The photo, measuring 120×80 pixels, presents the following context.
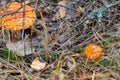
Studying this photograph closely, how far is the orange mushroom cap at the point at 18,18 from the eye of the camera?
2.54 metres

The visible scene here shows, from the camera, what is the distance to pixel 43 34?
2.85 m

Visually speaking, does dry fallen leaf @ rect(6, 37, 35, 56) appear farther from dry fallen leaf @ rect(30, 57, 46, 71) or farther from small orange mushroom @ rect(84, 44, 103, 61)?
small orange mushroom @ rect(84, 44, 103, 61)

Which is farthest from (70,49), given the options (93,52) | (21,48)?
(21,48)

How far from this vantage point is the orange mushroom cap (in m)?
2.54

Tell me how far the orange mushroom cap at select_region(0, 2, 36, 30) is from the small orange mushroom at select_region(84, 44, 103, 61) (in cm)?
56

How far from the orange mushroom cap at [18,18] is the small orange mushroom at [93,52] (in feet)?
1.84

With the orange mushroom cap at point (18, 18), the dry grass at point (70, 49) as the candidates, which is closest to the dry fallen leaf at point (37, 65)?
the dry grass at point (70, 49)

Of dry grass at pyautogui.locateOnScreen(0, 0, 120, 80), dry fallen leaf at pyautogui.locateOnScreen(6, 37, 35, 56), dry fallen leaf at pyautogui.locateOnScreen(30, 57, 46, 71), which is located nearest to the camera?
dry grass at pyautogui.locateOnScreen(0, 0, 120, 80)

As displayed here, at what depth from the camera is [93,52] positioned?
2400 millimetres

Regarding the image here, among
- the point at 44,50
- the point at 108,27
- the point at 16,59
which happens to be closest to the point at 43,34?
the point at 44,50

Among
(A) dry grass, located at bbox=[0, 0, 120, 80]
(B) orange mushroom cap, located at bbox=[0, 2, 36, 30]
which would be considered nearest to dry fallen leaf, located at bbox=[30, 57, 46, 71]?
(A) dry grass, located at bbox=[0, 0, 120, 80]

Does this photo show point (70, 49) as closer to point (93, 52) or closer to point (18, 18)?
point (93, 52)

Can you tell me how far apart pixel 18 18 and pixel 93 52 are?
75cm

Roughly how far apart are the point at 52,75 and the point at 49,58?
0.27 m
